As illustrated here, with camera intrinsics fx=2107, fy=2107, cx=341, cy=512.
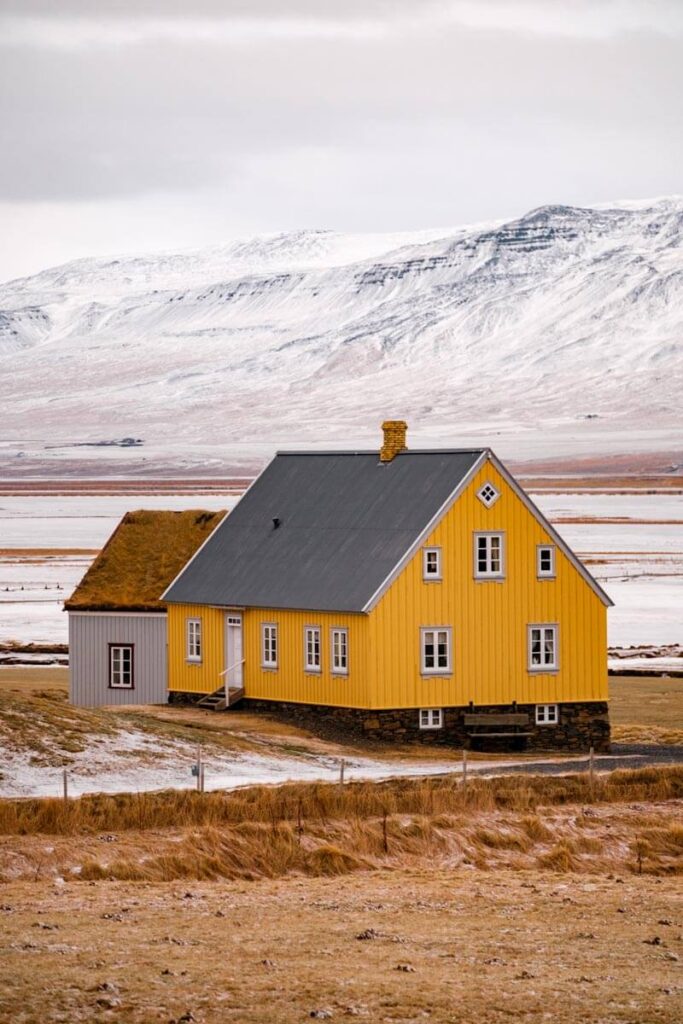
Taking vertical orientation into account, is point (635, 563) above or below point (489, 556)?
above

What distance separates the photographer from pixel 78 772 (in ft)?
120

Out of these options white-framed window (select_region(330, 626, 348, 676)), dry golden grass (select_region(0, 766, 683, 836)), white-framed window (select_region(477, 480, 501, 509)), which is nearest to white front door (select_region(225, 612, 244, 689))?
white-framed window (select_region(330, 626, 348, 676))

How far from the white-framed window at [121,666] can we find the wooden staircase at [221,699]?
12.8 feet

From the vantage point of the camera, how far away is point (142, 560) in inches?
2227

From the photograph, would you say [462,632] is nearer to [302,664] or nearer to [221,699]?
[302,664]

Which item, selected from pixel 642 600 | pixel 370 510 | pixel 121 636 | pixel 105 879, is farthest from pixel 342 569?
pixel 642 600

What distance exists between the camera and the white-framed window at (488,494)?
48500 millimetres

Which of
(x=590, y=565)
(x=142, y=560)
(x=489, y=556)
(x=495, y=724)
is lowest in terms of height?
(x=495, y=724)

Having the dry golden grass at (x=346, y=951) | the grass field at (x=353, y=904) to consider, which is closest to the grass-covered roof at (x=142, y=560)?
the grass field at (x=353, y=904)

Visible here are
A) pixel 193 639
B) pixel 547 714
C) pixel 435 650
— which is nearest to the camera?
pixel 435 650

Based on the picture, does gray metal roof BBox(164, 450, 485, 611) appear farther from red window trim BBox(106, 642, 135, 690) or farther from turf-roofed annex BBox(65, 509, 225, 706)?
red window trim BBox(106, 642, 135, 690)

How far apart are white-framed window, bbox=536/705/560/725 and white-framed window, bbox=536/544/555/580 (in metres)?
3.01

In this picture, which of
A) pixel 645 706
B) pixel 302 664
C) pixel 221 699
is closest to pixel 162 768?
pixel 302 664

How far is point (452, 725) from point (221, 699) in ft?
19.8
